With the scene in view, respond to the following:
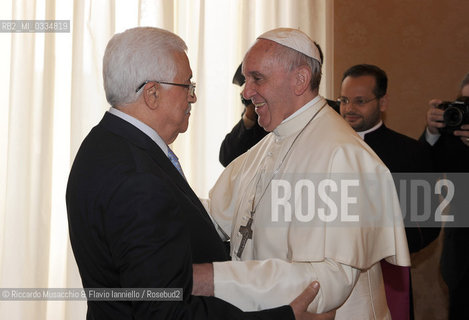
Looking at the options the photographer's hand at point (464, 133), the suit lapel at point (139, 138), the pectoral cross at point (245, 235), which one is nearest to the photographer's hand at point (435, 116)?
the photographer's hand at point (464, 133)

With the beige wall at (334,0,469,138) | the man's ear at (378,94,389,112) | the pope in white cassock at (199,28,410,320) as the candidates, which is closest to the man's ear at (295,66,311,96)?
the pope in white cassock at (199,28,410,320)

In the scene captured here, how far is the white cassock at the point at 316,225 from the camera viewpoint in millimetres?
2014

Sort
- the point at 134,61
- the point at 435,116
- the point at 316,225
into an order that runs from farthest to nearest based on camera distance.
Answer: the point at 435,116, the point at 316,225, the point at 134,61

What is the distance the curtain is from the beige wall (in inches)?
49.4

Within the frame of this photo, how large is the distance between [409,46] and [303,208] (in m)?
2.96

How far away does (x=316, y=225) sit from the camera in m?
2.13

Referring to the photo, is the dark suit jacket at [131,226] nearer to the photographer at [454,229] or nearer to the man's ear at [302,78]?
the man's ear at [302,78]

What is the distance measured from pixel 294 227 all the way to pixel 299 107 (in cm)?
53

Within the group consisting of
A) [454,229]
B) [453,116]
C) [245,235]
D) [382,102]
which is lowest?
[454,229]

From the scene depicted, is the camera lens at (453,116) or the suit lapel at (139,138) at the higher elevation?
the camera lens at (453,116)

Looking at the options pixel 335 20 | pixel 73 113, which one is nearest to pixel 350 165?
pixel 73 113

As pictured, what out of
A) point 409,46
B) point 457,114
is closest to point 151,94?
point 457,114

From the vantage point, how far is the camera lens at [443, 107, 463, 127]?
3211 mm

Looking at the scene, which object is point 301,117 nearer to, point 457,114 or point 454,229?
point 457,114
